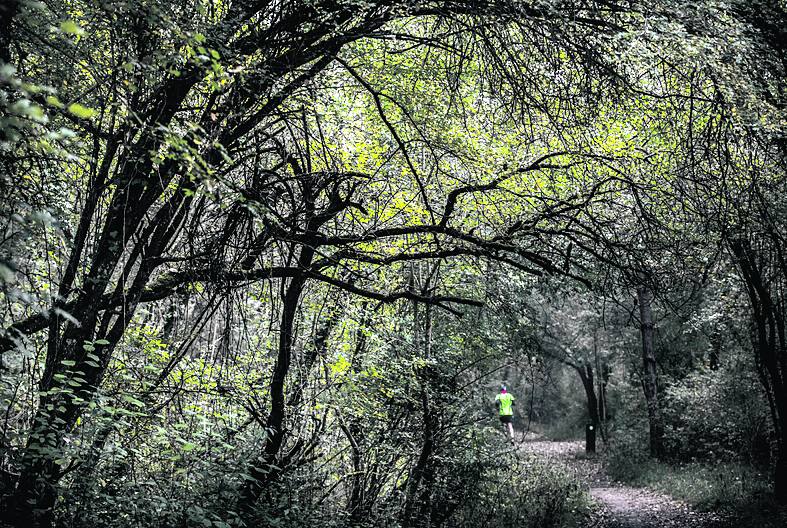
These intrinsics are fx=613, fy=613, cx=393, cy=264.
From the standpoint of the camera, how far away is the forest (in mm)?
3930

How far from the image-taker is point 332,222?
21.1 feet

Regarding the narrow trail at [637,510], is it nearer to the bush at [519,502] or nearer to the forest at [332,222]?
the forest at [332,222]

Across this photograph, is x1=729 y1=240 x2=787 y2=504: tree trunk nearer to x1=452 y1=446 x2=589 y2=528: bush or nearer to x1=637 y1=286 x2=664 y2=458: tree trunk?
x1=452 y1=446 x2=589 y2=528: bush

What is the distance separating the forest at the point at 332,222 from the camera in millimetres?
3930

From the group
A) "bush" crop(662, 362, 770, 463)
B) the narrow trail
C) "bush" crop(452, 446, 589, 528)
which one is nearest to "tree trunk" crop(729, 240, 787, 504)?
the narrow trail

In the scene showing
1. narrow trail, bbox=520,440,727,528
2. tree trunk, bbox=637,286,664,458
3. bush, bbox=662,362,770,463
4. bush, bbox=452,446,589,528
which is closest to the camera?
bush, bbox=452,446,589,528

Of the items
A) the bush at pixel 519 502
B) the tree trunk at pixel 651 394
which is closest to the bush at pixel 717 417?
the tree trunk at pixel 651 394

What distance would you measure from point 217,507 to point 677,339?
1944 centimetres

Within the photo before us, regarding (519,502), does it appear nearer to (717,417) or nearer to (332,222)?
(332,222)

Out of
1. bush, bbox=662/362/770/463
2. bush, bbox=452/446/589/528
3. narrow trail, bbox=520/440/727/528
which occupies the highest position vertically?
bush, bbox=662/362/770/463

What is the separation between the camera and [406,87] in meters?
6.12

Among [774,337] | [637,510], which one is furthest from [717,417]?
[774,337]

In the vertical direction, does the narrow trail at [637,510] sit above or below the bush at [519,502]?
below

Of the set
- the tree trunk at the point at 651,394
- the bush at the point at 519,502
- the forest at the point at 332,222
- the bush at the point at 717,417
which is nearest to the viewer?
the forest at the point at 332,222
